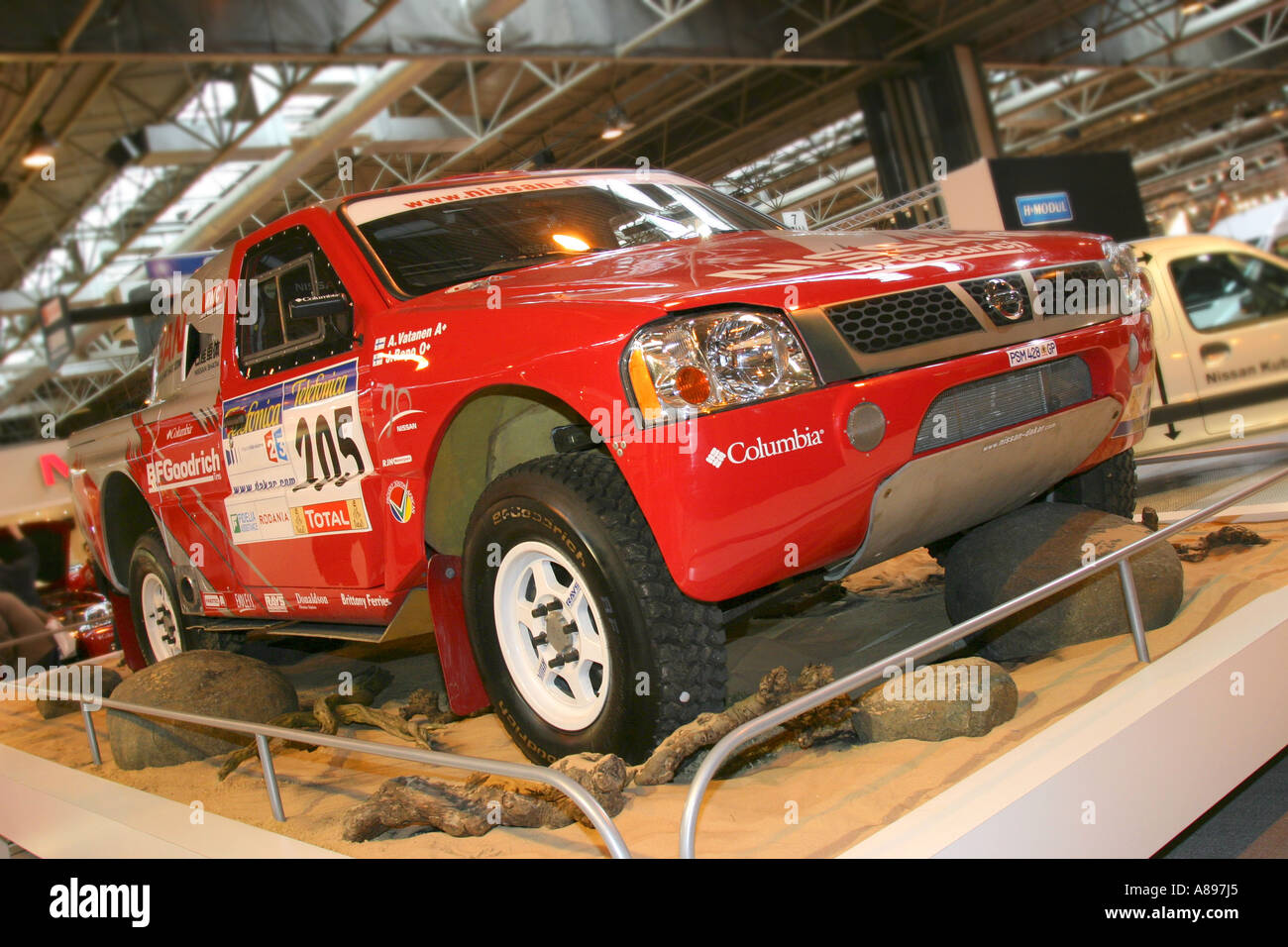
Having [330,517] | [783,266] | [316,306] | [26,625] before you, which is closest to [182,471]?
[330,517]

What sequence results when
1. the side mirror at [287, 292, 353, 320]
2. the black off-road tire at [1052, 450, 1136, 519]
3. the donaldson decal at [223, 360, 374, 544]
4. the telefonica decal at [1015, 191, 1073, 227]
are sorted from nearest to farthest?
1. the side mirror at [287, 292, 353, 320]
2. the donaldson decal at [223, 360, 374, 544]
3. the black off-road tire at [1052, 450, 1136, 519]
4. the telefonica decal at [1015, 191, 1073, 227]

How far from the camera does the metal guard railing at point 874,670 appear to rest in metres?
1.98

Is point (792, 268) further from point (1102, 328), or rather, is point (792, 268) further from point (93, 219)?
point (93, 219)

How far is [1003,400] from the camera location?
10.0ft

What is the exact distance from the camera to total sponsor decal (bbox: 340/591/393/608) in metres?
3.66

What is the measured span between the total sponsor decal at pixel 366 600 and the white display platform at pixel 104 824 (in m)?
0.69

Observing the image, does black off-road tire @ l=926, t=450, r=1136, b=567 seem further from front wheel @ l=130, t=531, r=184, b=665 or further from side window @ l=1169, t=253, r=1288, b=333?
side window @ l=1169, t=253, r=1288, b=333

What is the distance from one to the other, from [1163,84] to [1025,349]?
2186 centimetres

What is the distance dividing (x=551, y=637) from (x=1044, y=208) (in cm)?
808

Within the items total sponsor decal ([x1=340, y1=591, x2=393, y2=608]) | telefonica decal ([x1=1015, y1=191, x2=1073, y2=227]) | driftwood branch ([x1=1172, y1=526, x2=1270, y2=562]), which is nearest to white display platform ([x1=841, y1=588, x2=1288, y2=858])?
driftwood branch ([x1=1172, y1=526, x2=1270, y2=562])

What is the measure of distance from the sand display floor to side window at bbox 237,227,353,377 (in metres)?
1.44

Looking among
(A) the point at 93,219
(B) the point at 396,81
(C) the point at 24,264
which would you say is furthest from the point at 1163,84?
(C) the point at 24,264

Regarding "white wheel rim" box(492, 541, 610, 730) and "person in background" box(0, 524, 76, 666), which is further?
"person in background" box(0, 524, 76, 666)

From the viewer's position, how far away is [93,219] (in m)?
18.5
